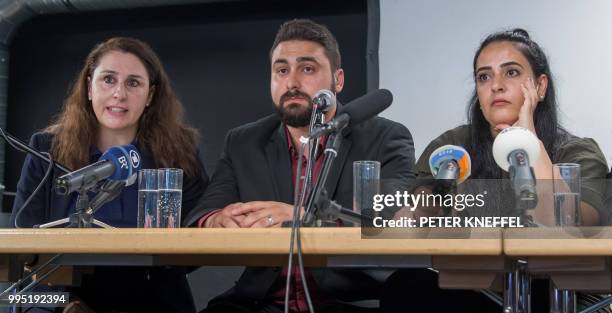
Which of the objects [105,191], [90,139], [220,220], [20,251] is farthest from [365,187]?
[90,139]

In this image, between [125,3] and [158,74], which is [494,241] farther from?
[125,3]

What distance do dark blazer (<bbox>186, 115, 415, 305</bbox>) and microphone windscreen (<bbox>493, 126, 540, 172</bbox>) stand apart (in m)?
0.85

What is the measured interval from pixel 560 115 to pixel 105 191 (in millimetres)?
1719

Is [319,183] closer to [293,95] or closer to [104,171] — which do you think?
[104,171]

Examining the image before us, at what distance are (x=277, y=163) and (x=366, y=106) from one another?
33.8 inches

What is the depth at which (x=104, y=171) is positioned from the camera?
1.63 meters

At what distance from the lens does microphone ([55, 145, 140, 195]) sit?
1528 millimetres

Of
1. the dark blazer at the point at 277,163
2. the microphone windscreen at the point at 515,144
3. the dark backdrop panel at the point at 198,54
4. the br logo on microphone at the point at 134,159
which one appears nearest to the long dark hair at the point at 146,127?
the dark blazer at the point at 277,163

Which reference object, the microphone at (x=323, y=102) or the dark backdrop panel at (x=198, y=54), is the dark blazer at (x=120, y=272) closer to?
the microphone at (x=323, y=102)

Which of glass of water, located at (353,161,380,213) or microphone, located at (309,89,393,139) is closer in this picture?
microphone, located at (309,89,393,139)

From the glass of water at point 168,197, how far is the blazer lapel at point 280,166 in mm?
496

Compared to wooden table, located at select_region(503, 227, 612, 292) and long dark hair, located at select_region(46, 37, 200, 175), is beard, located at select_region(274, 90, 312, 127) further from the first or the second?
wooden table, located at select_region(503, 227, 612, 292)

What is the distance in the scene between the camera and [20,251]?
4.61 feet

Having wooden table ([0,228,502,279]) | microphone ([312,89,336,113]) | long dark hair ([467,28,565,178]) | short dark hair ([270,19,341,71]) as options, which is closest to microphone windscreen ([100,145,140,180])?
wooden table ([0,228,502,279])
